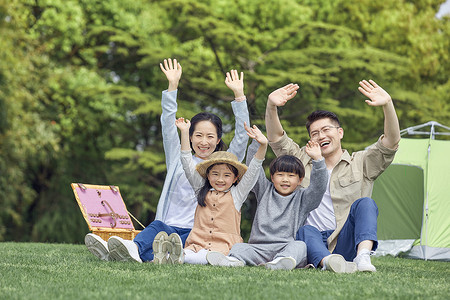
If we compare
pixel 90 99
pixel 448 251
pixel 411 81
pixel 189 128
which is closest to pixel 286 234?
pixel 189 128

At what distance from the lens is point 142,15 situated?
50.1 feet

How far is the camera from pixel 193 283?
10.3 feet

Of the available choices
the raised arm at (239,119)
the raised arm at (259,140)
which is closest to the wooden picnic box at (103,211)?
the raised arm at (239,119)

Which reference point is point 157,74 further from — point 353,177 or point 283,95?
point 353,177

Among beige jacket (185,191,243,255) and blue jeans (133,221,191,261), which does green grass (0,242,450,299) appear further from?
beige jacket (185,191,243,255)

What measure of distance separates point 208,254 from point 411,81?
13.3m

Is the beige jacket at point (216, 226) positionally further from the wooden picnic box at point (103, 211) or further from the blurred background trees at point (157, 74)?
the blurred background trees at point (157, 74)

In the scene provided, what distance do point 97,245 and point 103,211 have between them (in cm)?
186

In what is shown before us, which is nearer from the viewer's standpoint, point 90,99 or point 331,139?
point 331,139

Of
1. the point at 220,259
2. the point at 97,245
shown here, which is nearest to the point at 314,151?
the point at 220,259

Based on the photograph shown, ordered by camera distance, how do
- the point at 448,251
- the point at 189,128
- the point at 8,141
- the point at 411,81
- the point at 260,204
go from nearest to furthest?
the point at 260,204 → the point at 189,128 → the point at 448,251 → the point at 8,141 → the point at 411,81

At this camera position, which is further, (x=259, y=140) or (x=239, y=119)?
(x=239, y=119)

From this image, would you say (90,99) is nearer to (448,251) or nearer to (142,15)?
(142,15)

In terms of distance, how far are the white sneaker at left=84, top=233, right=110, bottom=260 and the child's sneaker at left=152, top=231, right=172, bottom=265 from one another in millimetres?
323
